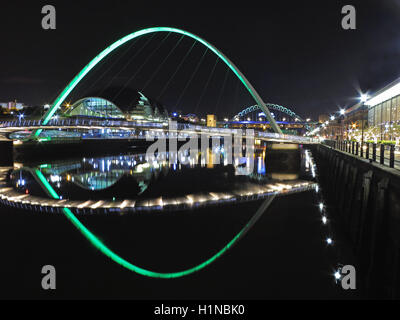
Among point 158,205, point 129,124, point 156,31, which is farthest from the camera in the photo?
point 156,31

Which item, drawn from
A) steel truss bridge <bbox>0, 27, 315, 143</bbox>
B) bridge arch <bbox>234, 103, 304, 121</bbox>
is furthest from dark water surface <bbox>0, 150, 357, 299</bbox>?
bridge arch <bbox>234, 103, 304, 121</bbox>

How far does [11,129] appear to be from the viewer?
3838 cm

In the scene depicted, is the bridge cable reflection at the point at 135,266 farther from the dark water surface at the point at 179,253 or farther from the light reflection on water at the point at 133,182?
the light reflection on water at the point at 133,182

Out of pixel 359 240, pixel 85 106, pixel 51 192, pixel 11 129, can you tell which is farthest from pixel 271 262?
pixel 85 106

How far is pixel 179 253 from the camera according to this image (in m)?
9.19

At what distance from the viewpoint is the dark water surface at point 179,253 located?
7113mm

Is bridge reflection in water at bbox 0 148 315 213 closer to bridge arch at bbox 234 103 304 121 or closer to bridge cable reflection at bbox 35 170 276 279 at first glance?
bridge cable reflection at bbox 35 170 276 279

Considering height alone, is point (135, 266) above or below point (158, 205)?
below

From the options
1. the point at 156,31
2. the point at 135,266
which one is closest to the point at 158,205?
the point at 135,266

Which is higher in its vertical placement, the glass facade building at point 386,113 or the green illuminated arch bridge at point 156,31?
the green illuminated arch bridge at point 156,31

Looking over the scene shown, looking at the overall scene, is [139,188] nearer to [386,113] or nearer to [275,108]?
[386,113]

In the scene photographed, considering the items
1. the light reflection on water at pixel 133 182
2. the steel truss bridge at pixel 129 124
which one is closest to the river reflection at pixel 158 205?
the light reflection on water at pixel 133 182

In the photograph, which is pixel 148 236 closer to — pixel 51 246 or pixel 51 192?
pixel 51 246
